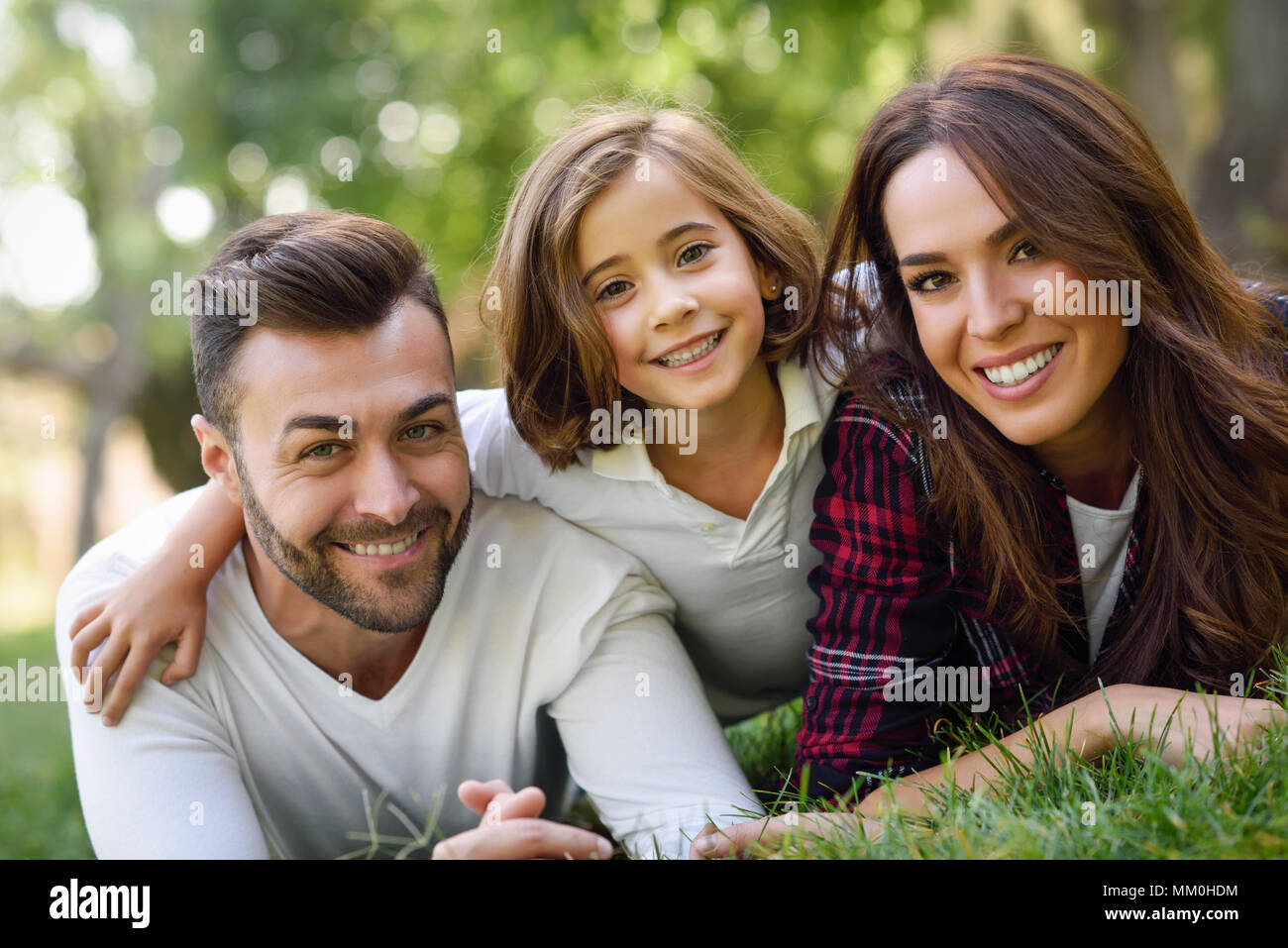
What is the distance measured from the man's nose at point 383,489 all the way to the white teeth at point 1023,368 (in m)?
1.38

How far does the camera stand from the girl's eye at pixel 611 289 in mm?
2896

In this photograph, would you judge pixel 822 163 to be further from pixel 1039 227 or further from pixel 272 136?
pixel 1039 227

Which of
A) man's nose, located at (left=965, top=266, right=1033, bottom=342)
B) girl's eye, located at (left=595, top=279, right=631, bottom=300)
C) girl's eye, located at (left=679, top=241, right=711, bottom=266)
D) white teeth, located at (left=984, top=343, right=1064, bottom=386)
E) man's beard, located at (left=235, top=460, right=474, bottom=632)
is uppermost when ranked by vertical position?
girl's eye, located at (left=679, top=241, right=711, bottom=266)

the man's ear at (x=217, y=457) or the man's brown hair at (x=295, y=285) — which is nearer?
the man's brown hair at (x=295, y=285)

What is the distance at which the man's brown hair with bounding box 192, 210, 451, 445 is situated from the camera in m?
2.68

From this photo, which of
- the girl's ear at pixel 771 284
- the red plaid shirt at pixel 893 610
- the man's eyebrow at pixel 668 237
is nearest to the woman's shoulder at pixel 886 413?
the red plaid shirt at pixel 893 610

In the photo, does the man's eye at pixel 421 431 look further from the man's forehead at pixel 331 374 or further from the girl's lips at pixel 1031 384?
the girl's lips at pixel 1031 384

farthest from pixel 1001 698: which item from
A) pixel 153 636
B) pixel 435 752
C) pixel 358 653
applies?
pixel 153 636

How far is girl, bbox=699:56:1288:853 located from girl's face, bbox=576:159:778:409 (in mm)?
357

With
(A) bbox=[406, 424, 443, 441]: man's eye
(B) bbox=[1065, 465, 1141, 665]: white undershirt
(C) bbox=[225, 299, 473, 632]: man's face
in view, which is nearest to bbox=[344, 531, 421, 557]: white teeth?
(C) bbox=[225, 299, 473, 632]: man's face

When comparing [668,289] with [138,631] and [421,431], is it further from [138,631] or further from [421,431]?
[138,631]

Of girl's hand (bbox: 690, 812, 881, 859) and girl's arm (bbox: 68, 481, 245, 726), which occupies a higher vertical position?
girl's arm (bbox: 68, 481, 245, 726)

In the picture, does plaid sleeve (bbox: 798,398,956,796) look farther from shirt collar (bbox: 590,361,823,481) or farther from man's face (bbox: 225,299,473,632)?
man's face (bbox: 225,299,473,632)
